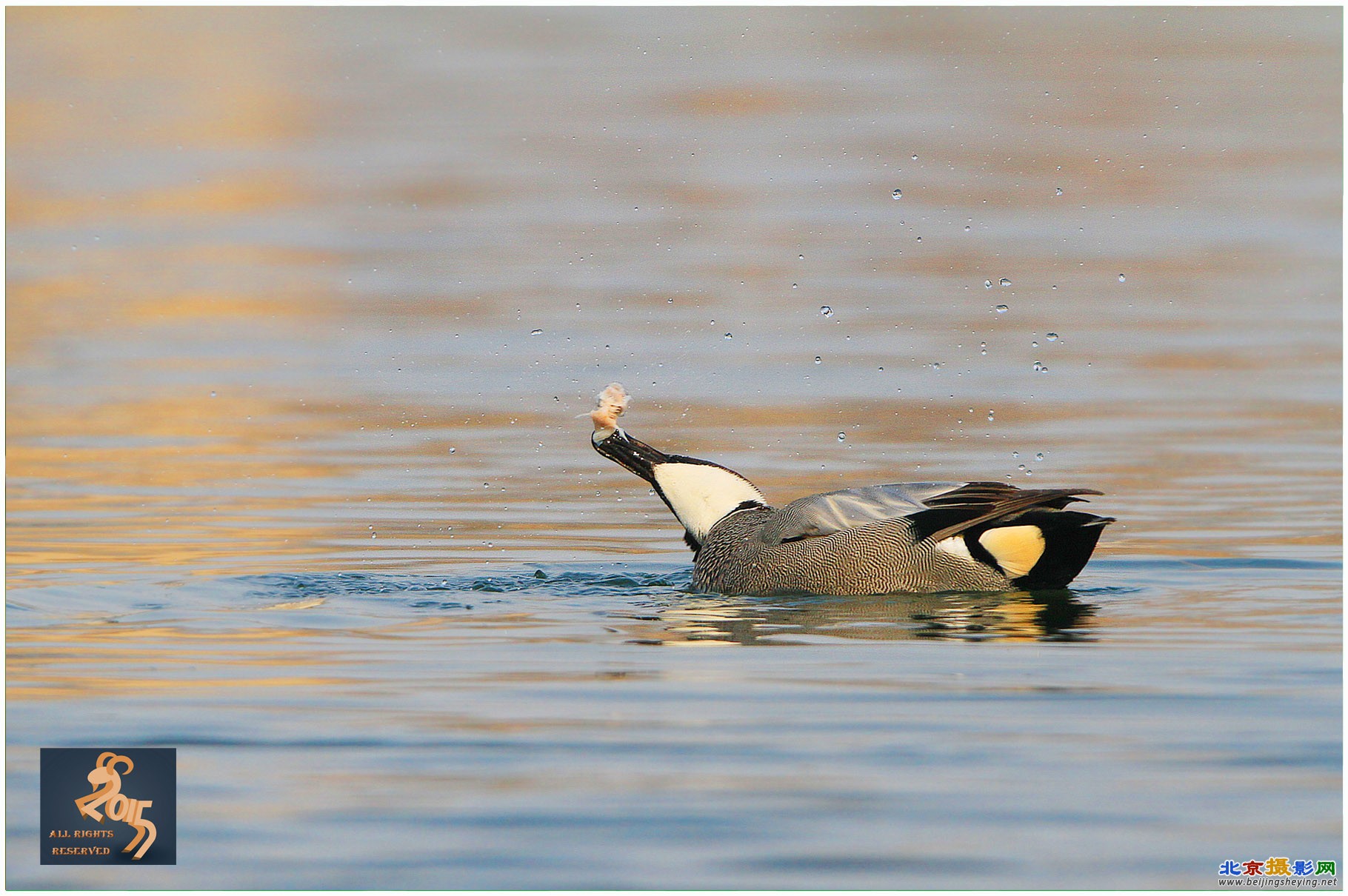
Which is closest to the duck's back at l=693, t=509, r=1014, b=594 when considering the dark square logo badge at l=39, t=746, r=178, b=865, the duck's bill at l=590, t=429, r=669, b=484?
the duck's bill at l=590, t=429, r=669, b=484

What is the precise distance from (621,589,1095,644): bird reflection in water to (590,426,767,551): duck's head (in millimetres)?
776

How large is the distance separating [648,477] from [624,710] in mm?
3540

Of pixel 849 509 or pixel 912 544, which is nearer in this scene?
pixel 912 544

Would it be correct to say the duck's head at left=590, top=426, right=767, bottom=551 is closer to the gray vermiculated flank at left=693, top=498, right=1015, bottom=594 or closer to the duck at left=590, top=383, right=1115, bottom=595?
the duck at left=590, top=383, right=1115, bottom=595

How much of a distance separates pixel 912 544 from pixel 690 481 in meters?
1.45

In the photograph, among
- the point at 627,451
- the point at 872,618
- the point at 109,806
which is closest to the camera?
the point at 109,806

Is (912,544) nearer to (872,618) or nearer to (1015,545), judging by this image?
(1015,545)

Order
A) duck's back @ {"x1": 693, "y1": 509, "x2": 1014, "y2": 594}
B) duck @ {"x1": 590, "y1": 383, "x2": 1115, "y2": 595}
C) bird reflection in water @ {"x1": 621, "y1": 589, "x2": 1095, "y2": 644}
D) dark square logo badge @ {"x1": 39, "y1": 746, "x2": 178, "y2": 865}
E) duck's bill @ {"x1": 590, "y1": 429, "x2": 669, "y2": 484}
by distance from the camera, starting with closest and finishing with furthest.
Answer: dark square logo badge @ {"x1": 39, "y1": 746, "x2": 178, "y2": 865} < bird reflection in water @ {"x1": 621, "y1": 589, "x2": 1095, "y2": 644} < duck @ {"x1": 590, "y1": 383, "x2": 1115, "y2": 595} < duck's back @ {"x1": 693, "y1": 509, "x2": 1014, "y2": 594} < duck's bill @ {"x1": 590, "y1": 429, "x2": 669, "y2": 484}

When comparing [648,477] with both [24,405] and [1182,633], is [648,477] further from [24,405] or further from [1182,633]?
[24,405]

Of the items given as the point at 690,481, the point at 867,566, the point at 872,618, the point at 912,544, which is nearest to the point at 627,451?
the point at 690,481

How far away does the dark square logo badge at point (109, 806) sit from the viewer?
566 centimetres

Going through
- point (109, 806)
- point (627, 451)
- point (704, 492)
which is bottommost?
point (109, 806)

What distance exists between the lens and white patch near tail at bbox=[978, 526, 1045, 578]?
30.1 ft

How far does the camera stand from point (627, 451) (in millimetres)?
10156
